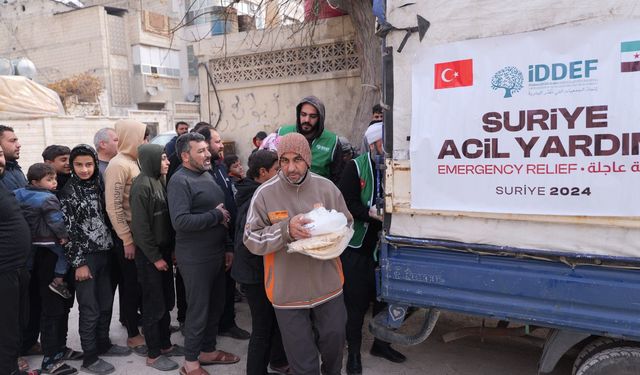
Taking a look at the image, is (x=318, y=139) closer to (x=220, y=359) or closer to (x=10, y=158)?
(x=220, y=359)

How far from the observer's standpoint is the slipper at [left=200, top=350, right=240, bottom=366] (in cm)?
370

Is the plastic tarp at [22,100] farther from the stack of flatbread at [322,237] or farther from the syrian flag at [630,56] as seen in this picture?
the syrian flag at [630,56]

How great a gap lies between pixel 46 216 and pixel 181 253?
1062 millimetres

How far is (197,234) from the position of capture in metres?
3.36

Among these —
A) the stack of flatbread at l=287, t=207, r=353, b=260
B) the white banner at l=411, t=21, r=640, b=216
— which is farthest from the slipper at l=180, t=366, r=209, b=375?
the white banner at l=411, t=21, r=640, b=216

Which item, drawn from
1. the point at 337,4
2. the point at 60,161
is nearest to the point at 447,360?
the point at 60,161

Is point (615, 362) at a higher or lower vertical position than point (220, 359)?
higher

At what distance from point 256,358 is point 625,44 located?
8.92 feet

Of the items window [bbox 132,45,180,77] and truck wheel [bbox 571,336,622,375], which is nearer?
truck wheel [bbox 571,336,622,375]

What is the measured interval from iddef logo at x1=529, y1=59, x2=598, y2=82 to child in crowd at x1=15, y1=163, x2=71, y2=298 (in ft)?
10.9

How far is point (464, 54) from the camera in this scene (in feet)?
8.15

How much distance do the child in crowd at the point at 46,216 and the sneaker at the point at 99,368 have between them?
1.92 ft

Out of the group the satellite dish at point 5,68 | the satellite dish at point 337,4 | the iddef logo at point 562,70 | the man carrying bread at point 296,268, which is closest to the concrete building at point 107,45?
the satellite dish at point 5,68

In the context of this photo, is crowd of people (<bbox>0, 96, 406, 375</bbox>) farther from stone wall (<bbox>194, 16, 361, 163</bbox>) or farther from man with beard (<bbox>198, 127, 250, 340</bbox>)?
stone wall (<bbox>194, 16, 361, 163</bbox>)
